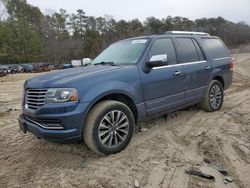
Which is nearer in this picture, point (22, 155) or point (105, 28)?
point (22, 155)

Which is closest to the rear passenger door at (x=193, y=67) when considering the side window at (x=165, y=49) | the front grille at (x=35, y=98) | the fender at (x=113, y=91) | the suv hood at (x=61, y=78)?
the side window at (x=165, y=49)

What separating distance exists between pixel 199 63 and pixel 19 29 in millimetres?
60939

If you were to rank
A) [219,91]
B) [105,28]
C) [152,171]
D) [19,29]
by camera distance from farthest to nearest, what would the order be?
[105,28]
[19,29]
[219,91]
[152,171]

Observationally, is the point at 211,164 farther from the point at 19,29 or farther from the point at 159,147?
the point at 19,29

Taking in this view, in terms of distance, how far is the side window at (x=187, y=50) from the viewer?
587 cm

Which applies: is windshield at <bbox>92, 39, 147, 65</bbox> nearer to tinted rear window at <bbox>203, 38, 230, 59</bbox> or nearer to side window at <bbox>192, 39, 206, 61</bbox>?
side window at <bbox>192, 39, 206, 61</bbox>

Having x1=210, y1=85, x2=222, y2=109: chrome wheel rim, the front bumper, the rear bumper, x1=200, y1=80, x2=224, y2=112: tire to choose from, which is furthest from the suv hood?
x1=210, y1=85, x2=222, y2=109: chrome wheel rim

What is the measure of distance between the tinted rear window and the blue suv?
1.37 ft

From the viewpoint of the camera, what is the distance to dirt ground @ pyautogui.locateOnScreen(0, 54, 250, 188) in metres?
3.81

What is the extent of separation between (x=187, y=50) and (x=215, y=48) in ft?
4.34

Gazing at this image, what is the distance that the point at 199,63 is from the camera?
6215 mm

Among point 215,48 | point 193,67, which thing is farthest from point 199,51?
point 215,48

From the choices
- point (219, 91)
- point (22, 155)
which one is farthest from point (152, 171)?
point (219, 91)

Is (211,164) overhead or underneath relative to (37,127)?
underneath
